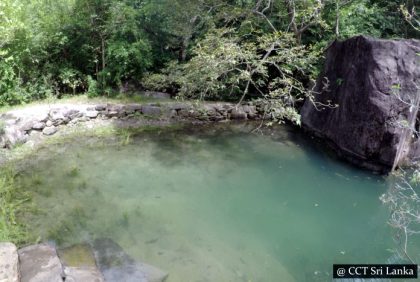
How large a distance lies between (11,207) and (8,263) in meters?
1.66

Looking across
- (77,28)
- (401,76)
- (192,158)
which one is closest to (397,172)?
(401,76)

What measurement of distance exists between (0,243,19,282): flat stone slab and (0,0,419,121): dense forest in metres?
5.17

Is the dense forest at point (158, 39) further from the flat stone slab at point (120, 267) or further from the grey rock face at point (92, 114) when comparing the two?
the flat stone slab at point (120, 267)

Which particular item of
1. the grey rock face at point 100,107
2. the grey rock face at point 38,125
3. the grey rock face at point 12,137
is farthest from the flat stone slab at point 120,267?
the grey rock face at point 100,107

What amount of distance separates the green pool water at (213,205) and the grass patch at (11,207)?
0.21 metres

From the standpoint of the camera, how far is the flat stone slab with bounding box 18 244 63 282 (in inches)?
152

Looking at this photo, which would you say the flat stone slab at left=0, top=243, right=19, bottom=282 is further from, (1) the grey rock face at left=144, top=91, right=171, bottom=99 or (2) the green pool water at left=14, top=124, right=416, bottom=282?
(1) the grey rock face at left=144, top=91, right=171, bottom=99

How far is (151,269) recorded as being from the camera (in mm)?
4512

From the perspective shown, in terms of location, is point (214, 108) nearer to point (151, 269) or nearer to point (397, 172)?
point (397, 172)

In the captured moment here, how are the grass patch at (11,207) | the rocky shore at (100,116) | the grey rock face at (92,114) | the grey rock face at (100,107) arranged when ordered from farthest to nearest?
the grey rock face at (100,107)
the grey rock face at (92,114)
the rocky shore at (100,116)
the grass patch at (11,207)

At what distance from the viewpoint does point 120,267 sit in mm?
4520

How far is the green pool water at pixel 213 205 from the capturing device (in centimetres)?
498

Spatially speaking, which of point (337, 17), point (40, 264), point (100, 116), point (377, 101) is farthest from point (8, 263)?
point (337, 17)

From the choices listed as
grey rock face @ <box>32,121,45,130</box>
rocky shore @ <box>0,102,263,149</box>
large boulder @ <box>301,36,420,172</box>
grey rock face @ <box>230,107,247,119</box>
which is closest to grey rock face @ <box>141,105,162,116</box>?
rocky shore @ <box>0,102,263,149</box>
